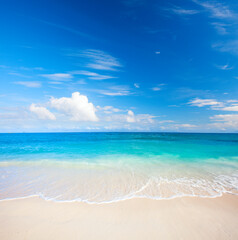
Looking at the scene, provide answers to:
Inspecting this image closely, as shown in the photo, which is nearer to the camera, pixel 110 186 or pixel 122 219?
pixel 122 219

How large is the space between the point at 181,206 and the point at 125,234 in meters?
2.56

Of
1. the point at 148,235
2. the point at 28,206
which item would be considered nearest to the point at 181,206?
the point at 148,235

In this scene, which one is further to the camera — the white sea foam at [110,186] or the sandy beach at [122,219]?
the white sea foam at [110,186]

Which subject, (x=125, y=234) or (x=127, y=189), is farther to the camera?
(x=127, y=189)

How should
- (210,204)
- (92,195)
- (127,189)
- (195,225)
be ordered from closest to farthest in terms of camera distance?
(195,225) → (210,204) → (92,195) → (127,189)

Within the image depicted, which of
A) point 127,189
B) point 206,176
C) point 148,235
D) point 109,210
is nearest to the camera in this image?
point 148,235

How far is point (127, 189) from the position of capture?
6070 mm

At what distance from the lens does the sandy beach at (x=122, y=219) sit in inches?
133

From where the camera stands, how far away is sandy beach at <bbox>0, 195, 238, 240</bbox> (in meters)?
3.37

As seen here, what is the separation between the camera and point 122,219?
3.97m

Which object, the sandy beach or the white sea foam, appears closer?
the sandy beach

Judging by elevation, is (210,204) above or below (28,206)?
above

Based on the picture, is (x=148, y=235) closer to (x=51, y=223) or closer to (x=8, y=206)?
(x=51, y=223)

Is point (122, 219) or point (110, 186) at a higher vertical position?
point (122, 219)
